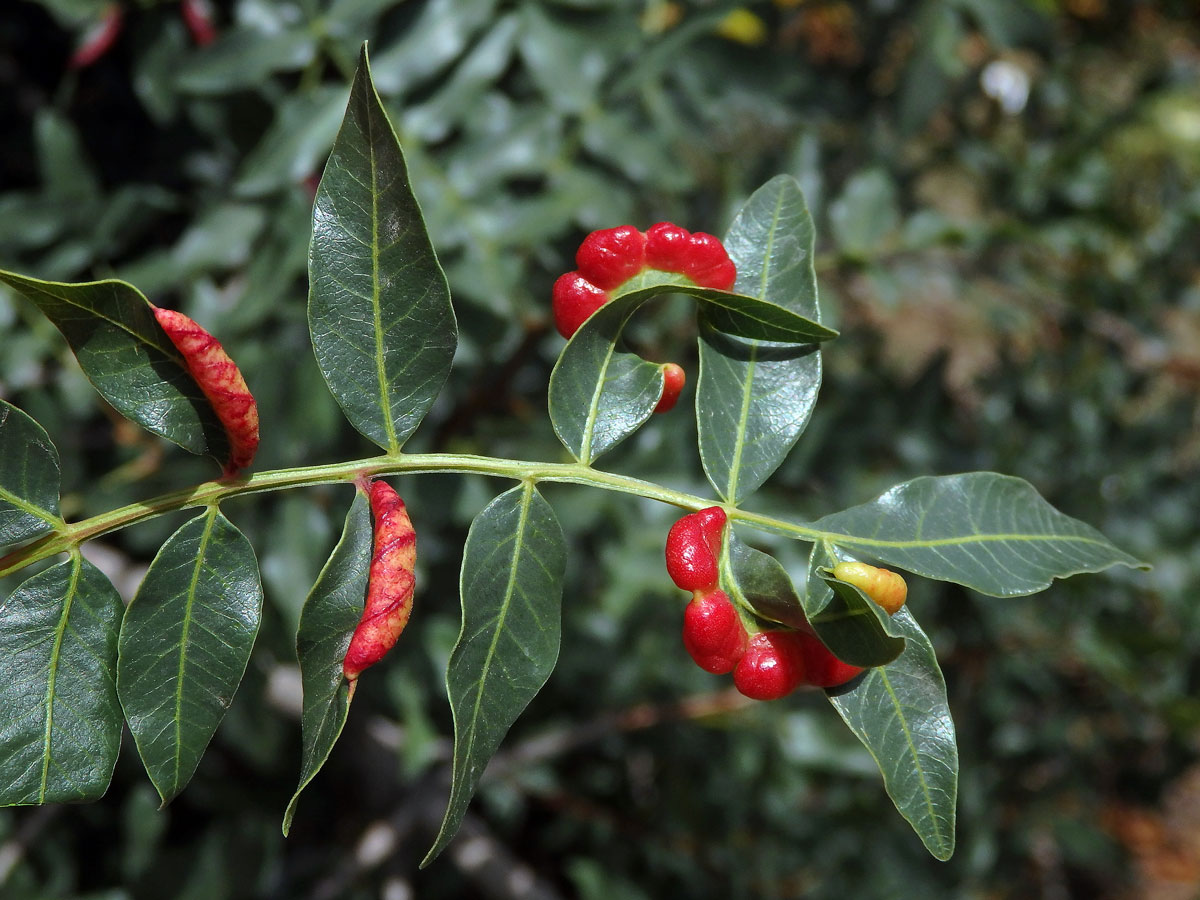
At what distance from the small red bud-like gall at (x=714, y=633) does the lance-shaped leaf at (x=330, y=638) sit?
21 cm

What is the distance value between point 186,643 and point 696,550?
33cm

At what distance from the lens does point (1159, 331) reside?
7.51 feet

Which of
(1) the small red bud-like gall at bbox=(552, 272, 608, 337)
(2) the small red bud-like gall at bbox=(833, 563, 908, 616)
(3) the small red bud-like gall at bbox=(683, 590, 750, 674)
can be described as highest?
(1) the small red bud-like gall at bbox=(552, 272, 608, 337)

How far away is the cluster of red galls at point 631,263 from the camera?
75 cm

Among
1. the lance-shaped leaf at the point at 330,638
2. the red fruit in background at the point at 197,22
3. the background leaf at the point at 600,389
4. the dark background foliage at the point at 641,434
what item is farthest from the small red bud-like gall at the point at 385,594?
the red fruit in background at the point at 197,22

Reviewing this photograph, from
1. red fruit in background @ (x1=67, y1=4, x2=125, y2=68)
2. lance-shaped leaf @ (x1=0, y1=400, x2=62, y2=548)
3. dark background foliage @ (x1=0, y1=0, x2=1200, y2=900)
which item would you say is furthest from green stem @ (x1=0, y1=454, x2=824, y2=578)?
red fruit in background @ (x1=67, y1=4, x2=125, y2=68)

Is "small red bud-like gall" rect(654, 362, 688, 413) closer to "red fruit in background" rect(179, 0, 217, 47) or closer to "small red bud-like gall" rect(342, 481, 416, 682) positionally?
"small red bud-like gall" rect(342, 481, 416, 682)

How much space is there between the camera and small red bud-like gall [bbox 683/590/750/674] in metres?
0.67

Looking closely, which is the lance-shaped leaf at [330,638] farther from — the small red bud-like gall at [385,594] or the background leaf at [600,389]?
the background leaf at [600,389]

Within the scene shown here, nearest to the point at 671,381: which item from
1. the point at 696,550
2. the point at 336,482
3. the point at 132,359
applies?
the point at 696,550

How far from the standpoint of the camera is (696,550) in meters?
0.68

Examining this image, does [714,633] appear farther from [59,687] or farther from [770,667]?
[59,687]

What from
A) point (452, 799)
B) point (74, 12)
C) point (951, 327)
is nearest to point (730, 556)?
point (452, 799)

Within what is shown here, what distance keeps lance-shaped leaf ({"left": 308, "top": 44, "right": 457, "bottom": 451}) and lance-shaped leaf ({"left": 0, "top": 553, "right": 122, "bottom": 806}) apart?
0.21m
